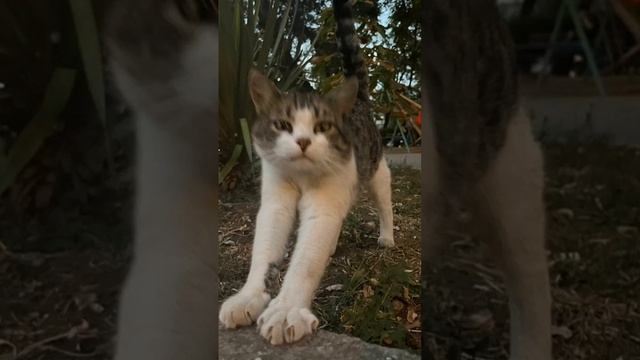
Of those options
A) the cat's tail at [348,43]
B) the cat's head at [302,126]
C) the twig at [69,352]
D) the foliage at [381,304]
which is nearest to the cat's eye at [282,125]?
the cat's head at [302,126]

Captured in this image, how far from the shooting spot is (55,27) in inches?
31.4

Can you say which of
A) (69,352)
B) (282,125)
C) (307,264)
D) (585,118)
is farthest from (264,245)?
(585,118)

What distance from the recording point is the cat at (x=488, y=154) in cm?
81

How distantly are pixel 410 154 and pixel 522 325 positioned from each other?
28cm

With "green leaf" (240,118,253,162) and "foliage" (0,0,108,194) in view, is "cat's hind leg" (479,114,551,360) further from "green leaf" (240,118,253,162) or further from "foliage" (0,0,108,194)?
"foliage" (0,0,108,194)

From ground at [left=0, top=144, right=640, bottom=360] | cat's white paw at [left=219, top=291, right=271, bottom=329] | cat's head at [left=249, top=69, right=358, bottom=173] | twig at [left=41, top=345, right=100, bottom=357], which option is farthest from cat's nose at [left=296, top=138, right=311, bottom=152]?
twig at [left=41, top=345, right=100, bottom=357]

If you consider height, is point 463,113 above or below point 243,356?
above

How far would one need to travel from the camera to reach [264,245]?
87 centimetres

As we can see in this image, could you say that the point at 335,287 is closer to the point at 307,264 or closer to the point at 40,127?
the point at 307,264

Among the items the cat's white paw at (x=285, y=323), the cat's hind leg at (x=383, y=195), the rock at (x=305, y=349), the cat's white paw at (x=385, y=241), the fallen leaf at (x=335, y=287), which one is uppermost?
the cat's hind leg at (x=383, y=195)

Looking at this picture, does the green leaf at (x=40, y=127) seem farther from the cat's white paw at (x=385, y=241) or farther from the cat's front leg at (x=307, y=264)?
the cat's white paw at (x=385, y=241)

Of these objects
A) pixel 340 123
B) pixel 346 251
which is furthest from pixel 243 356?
pixel 340 123

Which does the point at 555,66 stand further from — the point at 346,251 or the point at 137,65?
the point at 137,65

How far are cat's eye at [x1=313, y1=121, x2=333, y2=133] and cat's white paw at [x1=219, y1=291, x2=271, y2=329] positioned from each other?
0.77 ft
